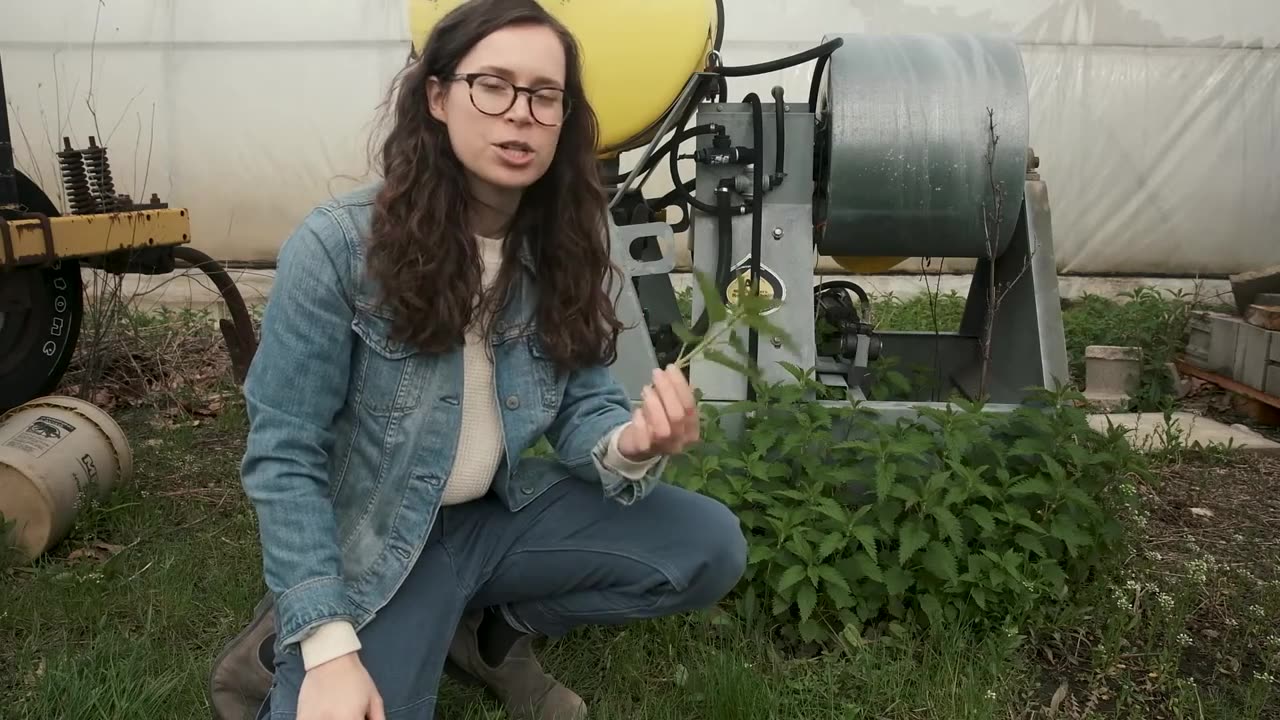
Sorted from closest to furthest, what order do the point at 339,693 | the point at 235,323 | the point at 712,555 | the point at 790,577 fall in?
1. the point at 339,693
2. the point at 712,555
3. the point at 790,577
4. the point at 235,323

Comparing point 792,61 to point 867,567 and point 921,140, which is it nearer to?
point 921,140

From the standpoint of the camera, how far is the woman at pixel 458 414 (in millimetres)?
1464

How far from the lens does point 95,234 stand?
3.13m

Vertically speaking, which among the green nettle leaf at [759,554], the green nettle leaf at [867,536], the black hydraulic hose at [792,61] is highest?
the black hydraulic hose at [792,61]

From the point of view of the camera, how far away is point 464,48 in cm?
152

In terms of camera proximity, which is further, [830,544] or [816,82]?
[816,82]

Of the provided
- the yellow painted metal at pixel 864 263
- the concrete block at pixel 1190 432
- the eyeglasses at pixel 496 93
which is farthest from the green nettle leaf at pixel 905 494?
the concrete block at pixel 1190 432

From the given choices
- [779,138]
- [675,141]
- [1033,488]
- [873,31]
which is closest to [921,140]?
[779,138]

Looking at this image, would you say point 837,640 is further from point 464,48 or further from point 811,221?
point 464,48

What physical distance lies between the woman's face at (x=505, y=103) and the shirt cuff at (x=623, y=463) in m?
0.41

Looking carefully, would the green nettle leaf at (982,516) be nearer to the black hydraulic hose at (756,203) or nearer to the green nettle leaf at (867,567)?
the green nettle leaf at (867,567)

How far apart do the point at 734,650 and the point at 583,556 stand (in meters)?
0.57

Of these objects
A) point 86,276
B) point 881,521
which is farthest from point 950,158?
point 86,276

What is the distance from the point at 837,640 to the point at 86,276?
5310 mm
